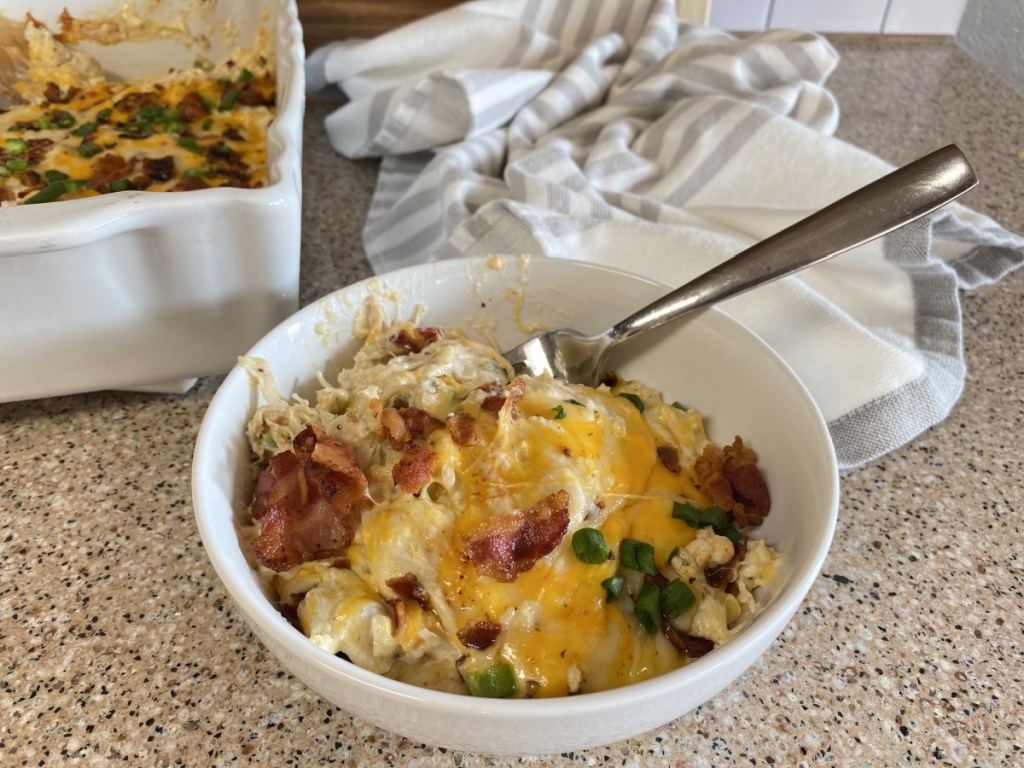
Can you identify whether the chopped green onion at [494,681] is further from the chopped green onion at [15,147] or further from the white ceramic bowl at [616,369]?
the chopped green onion at [15,147]

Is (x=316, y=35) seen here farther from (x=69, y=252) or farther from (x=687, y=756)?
(x=687, y=756)

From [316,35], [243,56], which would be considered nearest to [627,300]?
[243,56]

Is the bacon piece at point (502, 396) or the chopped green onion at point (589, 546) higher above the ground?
the bacon piece at point (502, 396)

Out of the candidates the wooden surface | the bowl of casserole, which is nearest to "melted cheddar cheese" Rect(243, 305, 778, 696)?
the bowl of casserole

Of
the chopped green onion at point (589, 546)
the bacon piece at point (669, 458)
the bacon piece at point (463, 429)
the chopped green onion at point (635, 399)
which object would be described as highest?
the bacon piece at point (463, 429)

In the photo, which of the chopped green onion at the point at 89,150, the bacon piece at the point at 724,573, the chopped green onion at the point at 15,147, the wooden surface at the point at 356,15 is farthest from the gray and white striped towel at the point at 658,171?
the chopped green onion at the point at 15,147

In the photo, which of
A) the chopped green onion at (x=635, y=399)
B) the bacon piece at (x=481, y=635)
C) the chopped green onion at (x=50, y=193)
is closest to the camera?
the bacon piece at (x=481, y=635)

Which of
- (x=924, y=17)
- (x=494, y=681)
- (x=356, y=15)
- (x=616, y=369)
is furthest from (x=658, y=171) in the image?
(x=924, y=17)
